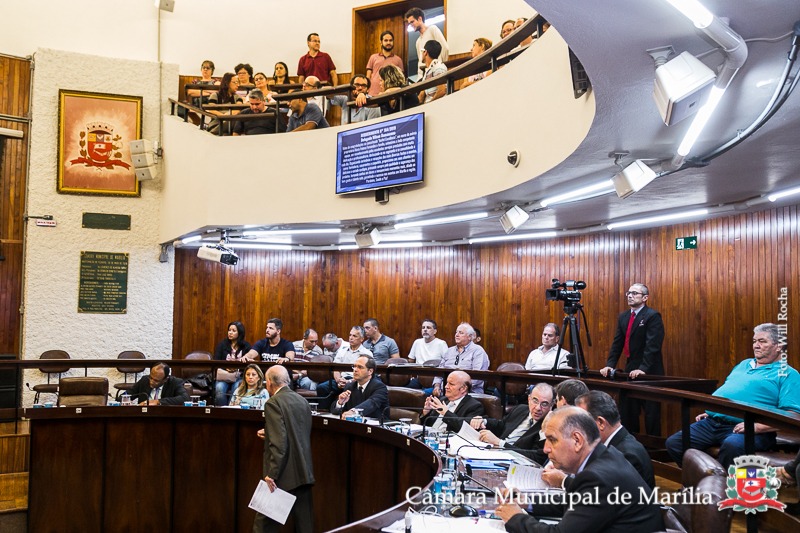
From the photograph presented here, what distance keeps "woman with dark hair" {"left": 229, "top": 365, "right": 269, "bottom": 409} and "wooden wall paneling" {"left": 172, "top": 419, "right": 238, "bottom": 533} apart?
26cm

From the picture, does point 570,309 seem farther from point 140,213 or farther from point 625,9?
point 140,213

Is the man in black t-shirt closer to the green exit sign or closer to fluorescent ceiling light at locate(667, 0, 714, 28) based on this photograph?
the green exit sign

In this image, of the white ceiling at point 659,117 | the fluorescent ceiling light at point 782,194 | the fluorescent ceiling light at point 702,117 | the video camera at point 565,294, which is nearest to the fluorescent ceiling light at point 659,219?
the white ceiling at point 659,117

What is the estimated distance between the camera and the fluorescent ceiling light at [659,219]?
290 inches

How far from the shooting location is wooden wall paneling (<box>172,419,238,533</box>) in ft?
23.7

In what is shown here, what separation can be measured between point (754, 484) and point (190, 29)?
10976 millimetres

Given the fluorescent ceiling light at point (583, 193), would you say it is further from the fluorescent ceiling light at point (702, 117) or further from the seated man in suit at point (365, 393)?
the seated man in suit at point (365, 393)

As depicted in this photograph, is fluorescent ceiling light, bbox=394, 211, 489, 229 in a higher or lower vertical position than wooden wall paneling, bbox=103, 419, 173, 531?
higher

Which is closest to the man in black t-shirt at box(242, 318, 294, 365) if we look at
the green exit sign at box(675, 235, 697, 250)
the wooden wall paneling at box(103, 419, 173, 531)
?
the wooden wall paneling at box(103, 419, 173, 531)

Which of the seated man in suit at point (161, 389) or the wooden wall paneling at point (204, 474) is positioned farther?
the seated man in suit at point (161, 389)

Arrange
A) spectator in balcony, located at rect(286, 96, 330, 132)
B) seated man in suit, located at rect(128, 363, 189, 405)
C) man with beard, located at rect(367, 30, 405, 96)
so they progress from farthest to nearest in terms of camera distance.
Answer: man with beard, located at rect(367, 30, 405, 96) → spectator in balcony, located at rect(286, 96, 330, 132) → seated man in suit, located at rect(128, 363, 189, 405)

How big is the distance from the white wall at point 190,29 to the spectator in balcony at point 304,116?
9.13ft

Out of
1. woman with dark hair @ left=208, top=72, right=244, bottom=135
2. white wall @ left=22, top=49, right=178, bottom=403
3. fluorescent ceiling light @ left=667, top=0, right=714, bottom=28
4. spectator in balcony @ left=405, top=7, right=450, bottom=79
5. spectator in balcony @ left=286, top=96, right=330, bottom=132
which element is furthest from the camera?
white wall @ left=22, top=49, right=178, bottom=403

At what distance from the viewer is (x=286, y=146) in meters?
9.12
